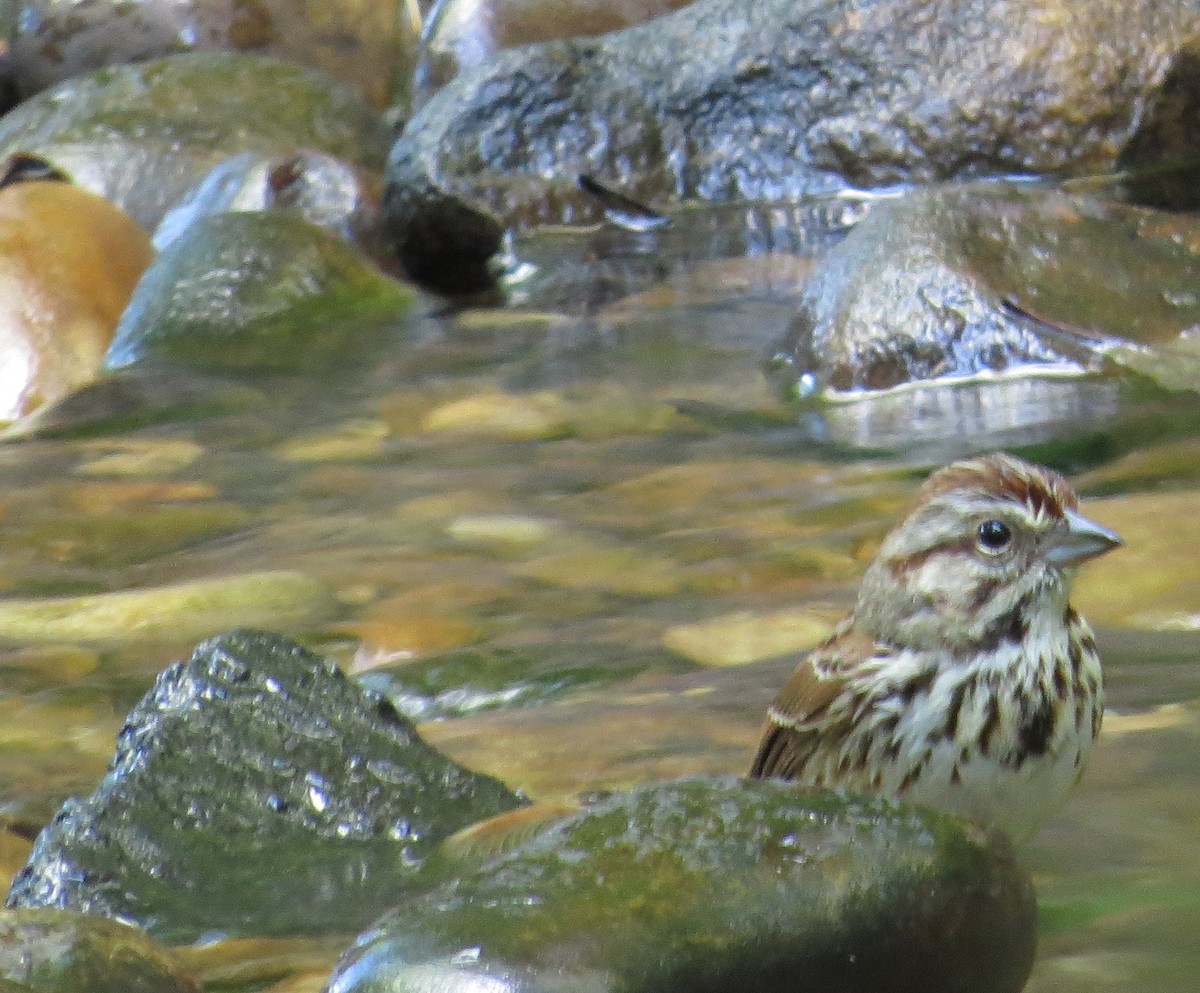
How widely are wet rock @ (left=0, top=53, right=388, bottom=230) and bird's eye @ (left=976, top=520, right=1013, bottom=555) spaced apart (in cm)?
975

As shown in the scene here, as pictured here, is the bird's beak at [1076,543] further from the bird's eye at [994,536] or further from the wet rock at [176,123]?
the wet rock at [176,123]

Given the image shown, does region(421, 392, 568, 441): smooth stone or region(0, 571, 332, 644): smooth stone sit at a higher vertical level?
→ region(421, 392, 568, 441): smooth stone

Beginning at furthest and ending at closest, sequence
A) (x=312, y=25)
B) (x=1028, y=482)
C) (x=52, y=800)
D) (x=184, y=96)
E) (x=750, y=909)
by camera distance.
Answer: (x=312, y=25), (x=184, y=96), (x=52, y=800), (x=1028, y=482), (x=750, y=909)

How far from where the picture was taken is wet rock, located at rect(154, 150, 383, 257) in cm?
1178

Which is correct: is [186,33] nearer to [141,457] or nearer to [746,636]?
[141,457]

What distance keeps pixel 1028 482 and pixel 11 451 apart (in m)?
5.51

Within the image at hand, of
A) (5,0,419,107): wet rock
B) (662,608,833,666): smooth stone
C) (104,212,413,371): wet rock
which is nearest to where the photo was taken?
(662,608,833,666): smooth stone

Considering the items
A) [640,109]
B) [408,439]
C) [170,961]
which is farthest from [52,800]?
[640,109]

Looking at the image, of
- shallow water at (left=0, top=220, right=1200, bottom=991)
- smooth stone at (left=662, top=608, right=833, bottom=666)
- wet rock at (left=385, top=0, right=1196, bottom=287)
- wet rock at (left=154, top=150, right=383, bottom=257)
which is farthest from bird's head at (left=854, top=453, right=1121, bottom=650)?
wet rock at (left=154, top=150, right=383, bottom=257)

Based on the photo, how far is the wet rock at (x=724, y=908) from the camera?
2.68 m

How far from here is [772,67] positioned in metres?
12.9

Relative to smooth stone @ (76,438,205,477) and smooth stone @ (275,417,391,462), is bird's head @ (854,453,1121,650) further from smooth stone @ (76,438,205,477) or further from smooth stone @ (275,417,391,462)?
smooth stone @ (76,438,205,477)

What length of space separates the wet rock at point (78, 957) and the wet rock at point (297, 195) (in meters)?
8.72

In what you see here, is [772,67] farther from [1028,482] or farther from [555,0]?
[1028,482]
